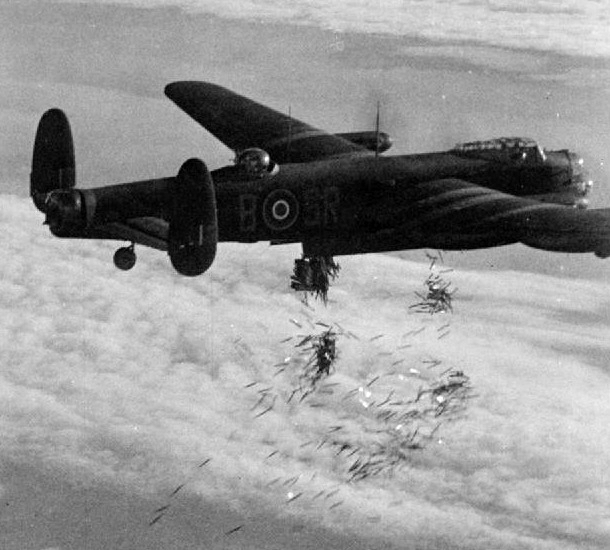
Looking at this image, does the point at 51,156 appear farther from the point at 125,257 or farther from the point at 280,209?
the point at 280,209

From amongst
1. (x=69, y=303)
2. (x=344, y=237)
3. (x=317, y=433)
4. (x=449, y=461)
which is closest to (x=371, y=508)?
Result: (x=317, y=433)

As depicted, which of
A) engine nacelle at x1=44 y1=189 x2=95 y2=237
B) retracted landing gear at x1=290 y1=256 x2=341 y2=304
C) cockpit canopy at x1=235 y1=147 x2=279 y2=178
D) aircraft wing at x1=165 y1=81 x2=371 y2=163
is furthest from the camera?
aircraft wing at x1=165 y1=81 x2=371 y2=163

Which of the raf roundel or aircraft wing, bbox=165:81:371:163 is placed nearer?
the raf roundel

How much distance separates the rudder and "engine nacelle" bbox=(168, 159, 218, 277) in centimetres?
308

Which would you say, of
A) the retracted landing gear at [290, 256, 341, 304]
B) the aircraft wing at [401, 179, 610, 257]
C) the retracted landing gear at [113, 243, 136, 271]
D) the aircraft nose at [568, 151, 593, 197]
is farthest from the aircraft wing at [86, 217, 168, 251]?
the aircraft nose at [568, 151, 593, 197]

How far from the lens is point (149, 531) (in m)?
15.5

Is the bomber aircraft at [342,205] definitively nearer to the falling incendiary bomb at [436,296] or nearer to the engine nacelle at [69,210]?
the engine nacelle at [69,210]

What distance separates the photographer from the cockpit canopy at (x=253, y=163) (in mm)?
13883

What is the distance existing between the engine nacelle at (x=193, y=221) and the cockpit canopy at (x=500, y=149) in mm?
5330

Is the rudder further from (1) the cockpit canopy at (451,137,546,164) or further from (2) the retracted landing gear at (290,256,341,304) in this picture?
(1) the cockpit canopy at (451,137,546,164)

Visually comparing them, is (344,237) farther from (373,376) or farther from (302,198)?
(373,376)

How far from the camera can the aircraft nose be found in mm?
16281

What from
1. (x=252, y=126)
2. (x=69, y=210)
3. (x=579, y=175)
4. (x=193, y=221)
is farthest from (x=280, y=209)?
(x=579, y=175)

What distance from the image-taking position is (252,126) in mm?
18812
